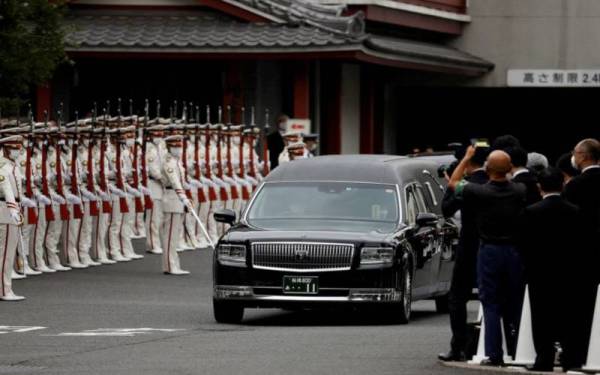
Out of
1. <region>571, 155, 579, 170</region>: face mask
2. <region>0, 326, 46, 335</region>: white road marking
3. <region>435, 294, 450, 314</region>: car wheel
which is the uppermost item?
<region>571, 155, 579, 170</region>: face mask

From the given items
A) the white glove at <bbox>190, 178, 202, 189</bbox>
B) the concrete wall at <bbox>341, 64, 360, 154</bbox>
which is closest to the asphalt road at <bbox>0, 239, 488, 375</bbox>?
the white glove at <bbox>190, 178, 202, 189</bbox>

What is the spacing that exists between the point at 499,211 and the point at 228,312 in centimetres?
526

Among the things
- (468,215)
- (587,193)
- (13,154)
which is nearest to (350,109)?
(13,154)

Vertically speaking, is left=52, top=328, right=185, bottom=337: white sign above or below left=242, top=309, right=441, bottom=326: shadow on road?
above

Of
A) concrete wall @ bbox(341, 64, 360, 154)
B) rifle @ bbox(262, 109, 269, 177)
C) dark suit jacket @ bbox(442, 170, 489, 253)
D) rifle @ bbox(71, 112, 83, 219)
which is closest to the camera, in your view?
dark suit jacket @ bbox(442, 170, 489, 253)

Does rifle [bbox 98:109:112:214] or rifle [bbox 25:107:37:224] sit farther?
rifle [bbox 98:109:112:214]

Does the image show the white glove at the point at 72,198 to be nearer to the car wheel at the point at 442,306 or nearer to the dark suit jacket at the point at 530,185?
the car wheel at the point at 442,306

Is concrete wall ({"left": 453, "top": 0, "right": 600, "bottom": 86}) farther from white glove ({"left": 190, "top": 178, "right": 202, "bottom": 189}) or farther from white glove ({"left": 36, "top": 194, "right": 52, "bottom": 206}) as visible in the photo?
white glove ({"left": 36, "top": 194, "right": 52, "bottom": 206})

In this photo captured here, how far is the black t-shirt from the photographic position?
15.7 meters

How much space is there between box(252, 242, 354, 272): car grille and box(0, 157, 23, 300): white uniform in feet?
15.8

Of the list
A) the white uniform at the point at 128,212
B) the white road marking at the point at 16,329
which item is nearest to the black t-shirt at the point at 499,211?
the white road marking at the point at 16,329

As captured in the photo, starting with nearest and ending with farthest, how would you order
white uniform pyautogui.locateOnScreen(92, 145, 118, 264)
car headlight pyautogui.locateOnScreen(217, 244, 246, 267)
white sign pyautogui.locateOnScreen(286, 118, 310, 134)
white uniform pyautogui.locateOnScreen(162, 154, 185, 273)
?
1. car headlight pyautogui.locateOnScreen(217, 244, 246, 267)
2. white uniform pyautogui.locateOnScreen(162, 154, 185, 273)
3. white uniform pyautogui.locateOnScreen(92, 145, 118, 264)
4. white sign pyautogui.locateOnScreen(286, 118, 310, 134)

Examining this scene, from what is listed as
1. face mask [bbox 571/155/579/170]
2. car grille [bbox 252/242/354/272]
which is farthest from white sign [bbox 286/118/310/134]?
face mask [bbox 571/155/579/170]

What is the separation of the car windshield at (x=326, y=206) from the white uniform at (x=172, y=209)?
6862mm
